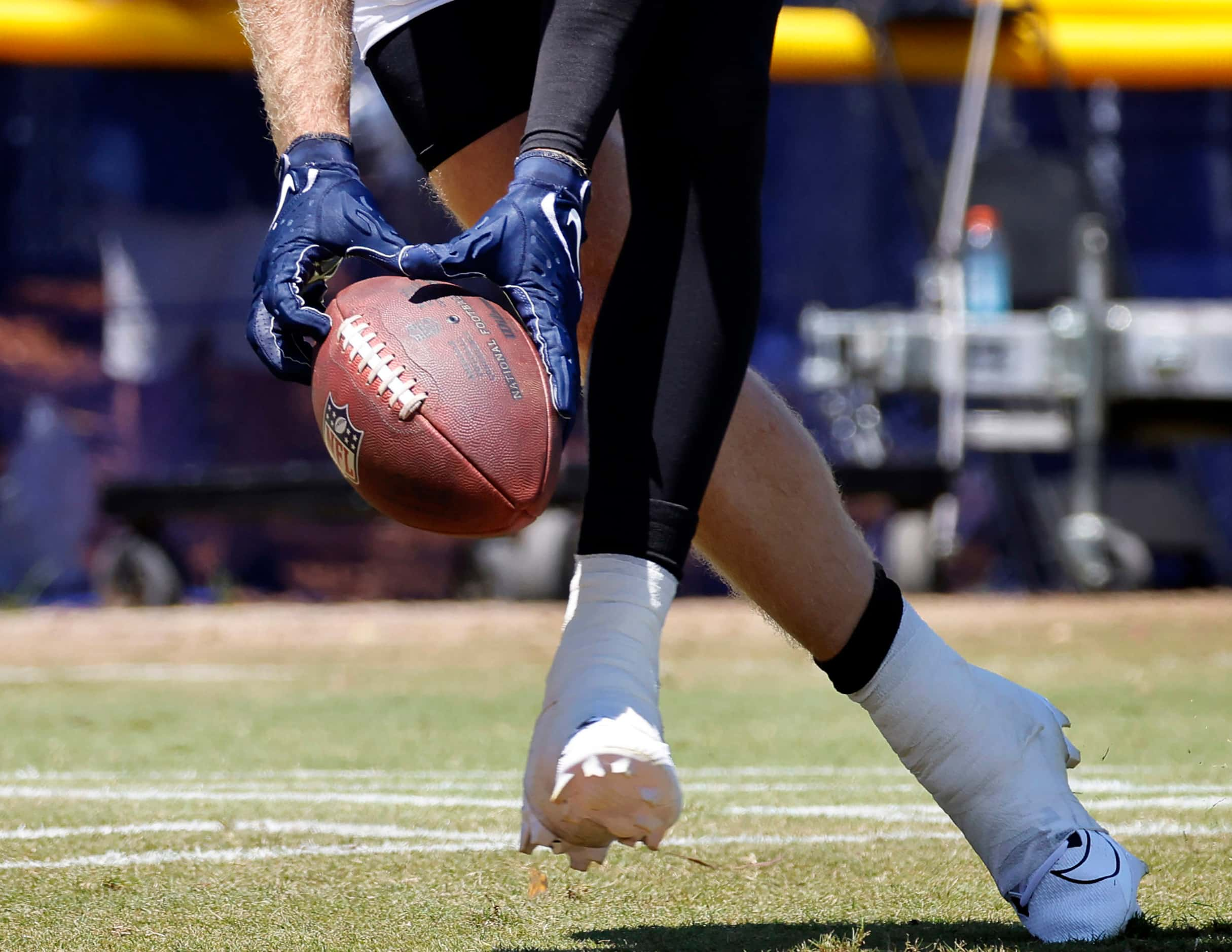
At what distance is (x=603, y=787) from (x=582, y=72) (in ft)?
2.16

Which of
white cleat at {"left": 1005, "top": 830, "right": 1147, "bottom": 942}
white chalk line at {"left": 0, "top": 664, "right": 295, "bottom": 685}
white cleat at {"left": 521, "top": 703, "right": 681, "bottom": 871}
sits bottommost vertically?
white chalk line at {"left": 0, "top": 664, "right": 295, "bottom": 685}

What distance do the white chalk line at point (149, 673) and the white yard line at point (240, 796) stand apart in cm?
249

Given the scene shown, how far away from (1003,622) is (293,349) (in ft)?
18.8

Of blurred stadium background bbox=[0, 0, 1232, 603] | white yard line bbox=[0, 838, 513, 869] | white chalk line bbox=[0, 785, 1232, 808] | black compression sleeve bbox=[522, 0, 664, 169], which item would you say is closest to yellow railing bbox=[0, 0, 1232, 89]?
blurred stadium background bbox=[0, 0, 1232, 603]

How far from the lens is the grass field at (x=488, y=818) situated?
1.83 metres

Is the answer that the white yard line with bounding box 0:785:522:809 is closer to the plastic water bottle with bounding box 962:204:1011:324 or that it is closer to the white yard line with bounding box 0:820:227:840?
the white yard line with bounding box 0:820:227:840

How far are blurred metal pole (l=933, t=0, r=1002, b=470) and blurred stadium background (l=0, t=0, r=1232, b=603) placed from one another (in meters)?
0.04

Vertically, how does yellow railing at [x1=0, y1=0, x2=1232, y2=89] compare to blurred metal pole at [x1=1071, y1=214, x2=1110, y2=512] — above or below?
above

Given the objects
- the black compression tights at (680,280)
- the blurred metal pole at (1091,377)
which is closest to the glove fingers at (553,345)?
the black compression tights at (680,280)

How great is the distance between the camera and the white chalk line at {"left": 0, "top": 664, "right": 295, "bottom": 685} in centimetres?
545

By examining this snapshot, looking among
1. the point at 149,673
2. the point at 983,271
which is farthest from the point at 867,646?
the point at 983,271

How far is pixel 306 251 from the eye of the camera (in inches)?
63.2

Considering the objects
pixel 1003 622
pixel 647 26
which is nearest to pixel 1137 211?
pixel 1003 622

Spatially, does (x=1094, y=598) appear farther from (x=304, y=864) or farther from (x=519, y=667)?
(x=304, y=864)
